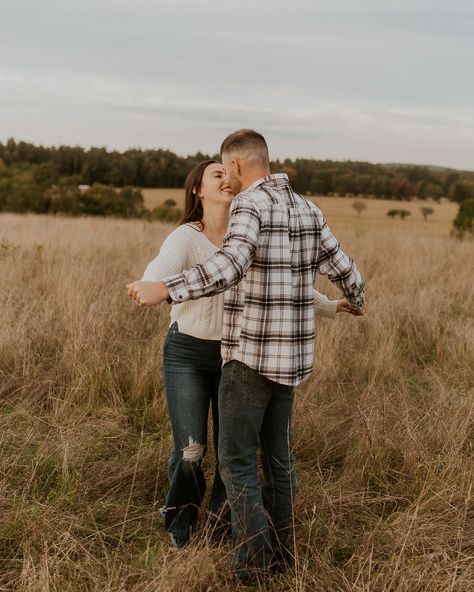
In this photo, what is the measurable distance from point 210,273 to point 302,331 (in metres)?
0.49

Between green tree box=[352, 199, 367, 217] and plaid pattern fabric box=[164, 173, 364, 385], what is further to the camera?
green tree box=[352, 199, 367, 217]

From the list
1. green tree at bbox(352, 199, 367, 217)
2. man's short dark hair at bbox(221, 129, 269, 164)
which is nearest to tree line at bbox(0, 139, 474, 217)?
green tree at bbox(352, 199, 367, 217)

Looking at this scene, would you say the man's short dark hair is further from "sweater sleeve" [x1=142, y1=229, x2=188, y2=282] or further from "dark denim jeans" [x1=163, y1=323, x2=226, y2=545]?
"dark denim jeans" [x1=163, y1=323, x2=226, y2=545]

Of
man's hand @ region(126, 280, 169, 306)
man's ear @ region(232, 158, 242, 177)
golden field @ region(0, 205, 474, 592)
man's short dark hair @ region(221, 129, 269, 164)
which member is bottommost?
golden field @ region(0, 205, 474, 592)

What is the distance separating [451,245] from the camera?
11766mm

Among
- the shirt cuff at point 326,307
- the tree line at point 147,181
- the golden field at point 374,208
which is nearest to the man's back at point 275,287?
the shirt cuff at point 326,307

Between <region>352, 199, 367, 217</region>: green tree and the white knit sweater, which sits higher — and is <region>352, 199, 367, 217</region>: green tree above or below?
below

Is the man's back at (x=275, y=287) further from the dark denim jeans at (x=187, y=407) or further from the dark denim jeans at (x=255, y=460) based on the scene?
the dark denim jeans at (x=187, y=407)

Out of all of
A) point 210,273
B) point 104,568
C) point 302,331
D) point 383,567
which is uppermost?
point 210,273

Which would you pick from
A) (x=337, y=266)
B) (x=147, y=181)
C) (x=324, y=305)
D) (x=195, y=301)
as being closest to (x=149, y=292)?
(x=195, y=301)

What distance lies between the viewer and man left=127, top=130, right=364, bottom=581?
212cm

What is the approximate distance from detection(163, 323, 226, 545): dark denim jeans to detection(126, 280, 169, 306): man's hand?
0.70m

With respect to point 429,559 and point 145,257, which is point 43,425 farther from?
point 145,257

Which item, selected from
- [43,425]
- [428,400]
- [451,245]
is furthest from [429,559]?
[451,245]
